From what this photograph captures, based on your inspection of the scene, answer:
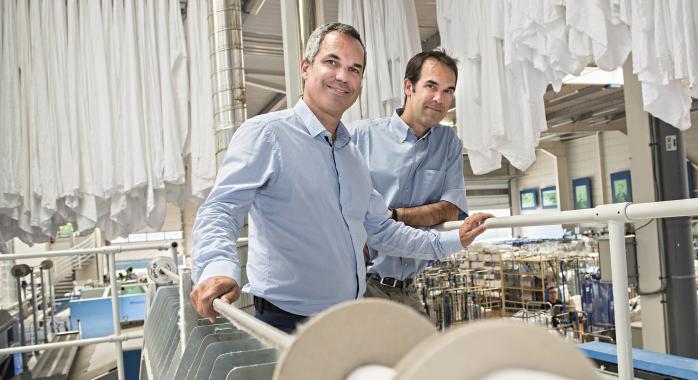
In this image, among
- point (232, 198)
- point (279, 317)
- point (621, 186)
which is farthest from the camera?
point (621, 186)

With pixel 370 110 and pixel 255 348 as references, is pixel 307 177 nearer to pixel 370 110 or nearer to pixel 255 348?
pixel 255 348

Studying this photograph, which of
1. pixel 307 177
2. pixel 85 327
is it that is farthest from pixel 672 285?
pixel 85 327

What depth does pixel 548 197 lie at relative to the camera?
21.2 metres

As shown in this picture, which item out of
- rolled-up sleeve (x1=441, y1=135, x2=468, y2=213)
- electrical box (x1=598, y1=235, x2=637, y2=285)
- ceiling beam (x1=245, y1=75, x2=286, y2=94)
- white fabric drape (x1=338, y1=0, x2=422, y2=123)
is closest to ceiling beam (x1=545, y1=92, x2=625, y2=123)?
electrical box (x1=598, y1=235, x2=637, y2=285)

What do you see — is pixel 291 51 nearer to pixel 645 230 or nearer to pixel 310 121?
pixel 310 121

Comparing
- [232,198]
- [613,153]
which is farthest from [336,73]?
[613,153]

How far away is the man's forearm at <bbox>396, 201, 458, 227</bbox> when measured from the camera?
89.3 inches

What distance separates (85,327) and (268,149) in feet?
21.5

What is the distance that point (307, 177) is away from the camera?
1.63m

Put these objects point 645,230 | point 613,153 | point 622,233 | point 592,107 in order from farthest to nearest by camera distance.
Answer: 1. point 613,153
2. point 592,107
3. point 645,230
4. point 622,233

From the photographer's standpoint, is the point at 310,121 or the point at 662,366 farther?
the point at 662,366

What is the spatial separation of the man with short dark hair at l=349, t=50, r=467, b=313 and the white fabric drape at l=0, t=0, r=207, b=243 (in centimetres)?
145

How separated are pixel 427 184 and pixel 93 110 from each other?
2215 mm

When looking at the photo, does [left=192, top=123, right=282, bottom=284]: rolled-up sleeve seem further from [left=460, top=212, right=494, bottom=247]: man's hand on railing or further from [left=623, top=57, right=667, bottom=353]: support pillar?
[left=623, top=57, right=667, bottom=353]: support pillar
